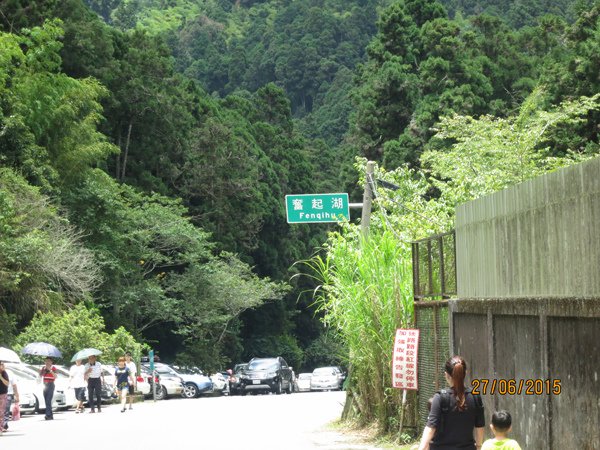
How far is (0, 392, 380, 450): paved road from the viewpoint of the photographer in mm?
19797

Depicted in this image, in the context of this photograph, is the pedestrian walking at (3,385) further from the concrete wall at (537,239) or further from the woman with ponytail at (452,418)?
the woman with ponytail at (452,418)

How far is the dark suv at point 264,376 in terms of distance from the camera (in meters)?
49.8

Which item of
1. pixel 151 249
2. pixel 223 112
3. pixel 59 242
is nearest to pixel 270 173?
pixel 223 112

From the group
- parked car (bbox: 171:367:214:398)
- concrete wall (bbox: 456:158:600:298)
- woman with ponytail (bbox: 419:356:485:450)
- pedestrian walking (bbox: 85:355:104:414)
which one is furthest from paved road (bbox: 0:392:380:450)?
parked car (bbox: 171:367:214:398)

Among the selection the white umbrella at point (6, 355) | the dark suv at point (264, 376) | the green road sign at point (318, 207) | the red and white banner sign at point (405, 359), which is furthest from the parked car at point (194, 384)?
the red and white banner sign at point (405, 359)

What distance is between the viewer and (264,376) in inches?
1959

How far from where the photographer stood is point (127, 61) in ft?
203

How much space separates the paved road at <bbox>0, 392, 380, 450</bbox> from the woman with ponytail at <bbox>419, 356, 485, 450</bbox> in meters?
9.57

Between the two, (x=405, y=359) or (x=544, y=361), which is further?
(x=405, y=359)

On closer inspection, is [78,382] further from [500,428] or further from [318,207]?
[500,428]

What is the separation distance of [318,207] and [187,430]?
5.33 metres

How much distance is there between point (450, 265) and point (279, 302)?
61.0 m
